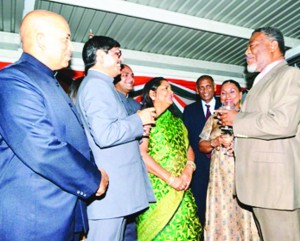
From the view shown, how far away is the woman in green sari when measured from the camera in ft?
8.04

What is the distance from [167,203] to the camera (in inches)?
97.0

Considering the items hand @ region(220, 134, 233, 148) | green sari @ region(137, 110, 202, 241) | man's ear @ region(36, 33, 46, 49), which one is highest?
man's ear @ region(36, 33, 46, 49)

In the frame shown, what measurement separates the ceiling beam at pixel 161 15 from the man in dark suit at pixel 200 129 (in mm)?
798

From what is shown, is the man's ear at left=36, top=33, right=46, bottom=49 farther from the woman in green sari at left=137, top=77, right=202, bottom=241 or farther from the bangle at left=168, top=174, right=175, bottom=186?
the bangle at left=168, top=174, right=175, bottom=186

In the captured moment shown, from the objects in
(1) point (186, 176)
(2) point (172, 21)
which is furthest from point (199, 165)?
(2) point (172, 21)

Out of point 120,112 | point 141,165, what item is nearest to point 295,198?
point 141,165

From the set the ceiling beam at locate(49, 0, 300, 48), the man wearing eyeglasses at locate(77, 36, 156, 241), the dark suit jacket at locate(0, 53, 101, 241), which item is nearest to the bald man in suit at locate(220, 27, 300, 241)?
the man wearing eyeglasses at locate(77, 36, 156, 241)

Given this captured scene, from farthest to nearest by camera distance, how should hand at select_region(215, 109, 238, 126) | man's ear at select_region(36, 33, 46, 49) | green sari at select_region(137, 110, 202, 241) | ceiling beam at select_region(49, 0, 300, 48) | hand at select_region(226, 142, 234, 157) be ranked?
ceiling beam at select_region(49, 0, 300, 48)
hand at select_region(226, 142, 234, 157)
green sari at select_region(137, 110, 202, 241)
hand at select_region(215, 109, 238, 126)
man's ear at select_region(36, 33, 46, 49)

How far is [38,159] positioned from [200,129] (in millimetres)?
2741

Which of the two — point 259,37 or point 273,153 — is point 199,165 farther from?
point 259,37

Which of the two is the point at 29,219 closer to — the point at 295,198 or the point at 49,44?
the point at 49,44

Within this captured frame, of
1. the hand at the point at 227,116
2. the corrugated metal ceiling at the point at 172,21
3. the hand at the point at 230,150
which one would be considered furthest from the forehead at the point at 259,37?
the corrugated metal ceiling at the point at 172,21

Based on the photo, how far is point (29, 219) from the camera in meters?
1.21

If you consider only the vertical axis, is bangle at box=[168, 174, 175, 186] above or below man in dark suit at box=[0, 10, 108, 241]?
below
